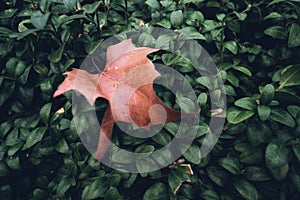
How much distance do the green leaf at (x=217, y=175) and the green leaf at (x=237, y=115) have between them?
0.17 metres

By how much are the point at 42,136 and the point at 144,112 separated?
0.38 meters

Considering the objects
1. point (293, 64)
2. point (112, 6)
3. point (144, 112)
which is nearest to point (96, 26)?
point (112, 6)

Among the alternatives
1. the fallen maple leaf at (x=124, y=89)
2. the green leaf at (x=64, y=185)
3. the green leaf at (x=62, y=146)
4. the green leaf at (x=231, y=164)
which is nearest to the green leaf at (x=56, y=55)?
the fallen maple leaf at (x=124, y=89)

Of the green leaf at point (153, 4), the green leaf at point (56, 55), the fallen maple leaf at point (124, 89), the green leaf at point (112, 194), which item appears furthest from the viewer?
the green leaf at point (153, 4)

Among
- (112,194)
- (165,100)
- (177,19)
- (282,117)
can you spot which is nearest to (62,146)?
(112,194)

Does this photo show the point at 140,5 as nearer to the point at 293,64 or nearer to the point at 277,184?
the point at 293,64

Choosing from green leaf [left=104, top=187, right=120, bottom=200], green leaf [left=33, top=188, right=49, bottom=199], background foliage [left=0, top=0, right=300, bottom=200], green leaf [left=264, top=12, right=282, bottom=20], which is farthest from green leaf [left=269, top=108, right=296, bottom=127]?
green leaf [left=33, top=188, right=49, bottom=199]

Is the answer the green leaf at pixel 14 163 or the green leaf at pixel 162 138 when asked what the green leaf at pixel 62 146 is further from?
the green leaf at pixel 162 138

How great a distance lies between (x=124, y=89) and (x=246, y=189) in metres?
0.47

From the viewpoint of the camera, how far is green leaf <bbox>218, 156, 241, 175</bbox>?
105 cm

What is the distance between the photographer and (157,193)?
3.39ft

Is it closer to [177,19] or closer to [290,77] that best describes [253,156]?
[290,77]

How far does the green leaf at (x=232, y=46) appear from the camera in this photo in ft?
3.85

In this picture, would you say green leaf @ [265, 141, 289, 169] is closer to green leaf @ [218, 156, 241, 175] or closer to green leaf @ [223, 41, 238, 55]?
green leaf @ [218, 156, 241, 175]
